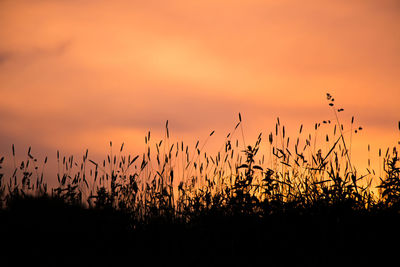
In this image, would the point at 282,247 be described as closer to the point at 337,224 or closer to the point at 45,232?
the point at 337,224

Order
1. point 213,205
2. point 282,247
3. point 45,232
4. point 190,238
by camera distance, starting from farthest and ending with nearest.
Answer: point 213,205 < point 45,232 < point 190,238 < point 282,247

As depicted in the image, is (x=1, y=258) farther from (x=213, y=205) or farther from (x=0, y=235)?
(x=213, y=205)

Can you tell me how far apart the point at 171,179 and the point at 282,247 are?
5.84 ft

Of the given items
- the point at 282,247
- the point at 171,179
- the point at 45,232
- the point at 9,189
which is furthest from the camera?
the point at 9,189

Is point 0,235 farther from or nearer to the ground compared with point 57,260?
farther from the ground

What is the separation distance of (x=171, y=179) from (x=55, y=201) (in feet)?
4.39

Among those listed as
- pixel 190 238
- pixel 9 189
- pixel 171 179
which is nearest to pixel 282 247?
pixel 190 238

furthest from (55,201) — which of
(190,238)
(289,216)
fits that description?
(289,216)

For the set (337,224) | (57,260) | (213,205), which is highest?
(213,205)

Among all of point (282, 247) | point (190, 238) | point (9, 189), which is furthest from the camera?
point (9, 189)

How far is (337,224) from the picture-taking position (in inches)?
117

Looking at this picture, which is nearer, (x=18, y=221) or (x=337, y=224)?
(x=337, y=224)

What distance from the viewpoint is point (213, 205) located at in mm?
3832

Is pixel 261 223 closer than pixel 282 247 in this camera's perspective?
No
